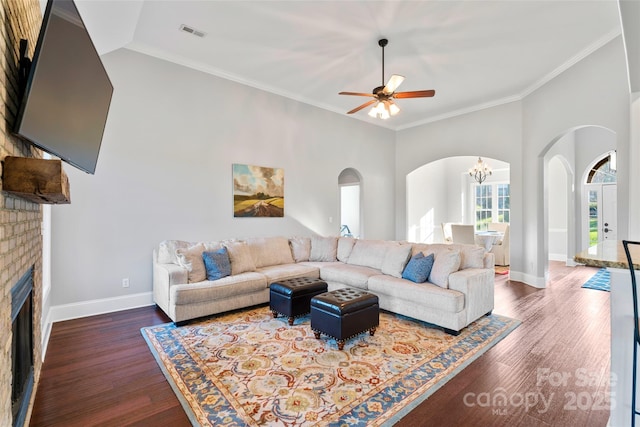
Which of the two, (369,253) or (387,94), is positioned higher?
(387,94)

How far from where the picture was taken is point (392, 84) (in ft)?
12.0

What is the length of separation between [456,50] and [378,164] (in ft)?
11.6

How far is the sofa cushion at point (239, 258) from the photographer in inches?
163

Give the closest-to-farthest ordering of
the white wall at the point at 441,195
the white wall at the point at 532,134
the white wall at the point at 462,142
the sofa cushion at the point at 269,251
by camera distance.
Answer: the white wall at the point at 532,134 → the sofa cushion at the point at 269,251 → the white wall at the point at 462,142 → the white wall at the point at 441,195

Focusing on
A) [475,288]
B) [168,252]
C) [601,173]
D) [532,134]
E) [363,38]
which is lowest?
[475,288]

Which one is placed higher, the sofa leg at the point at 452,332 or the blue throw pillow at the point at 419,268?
the blue throw pillow at the point at 419,268

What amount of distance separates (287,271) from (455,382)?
2.58 metres

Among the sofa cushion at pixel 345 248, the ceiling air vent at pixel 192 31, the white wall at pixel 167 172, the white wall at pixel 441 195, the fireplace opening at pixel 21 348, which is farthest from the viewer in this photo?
the white wall at pixel 441 195

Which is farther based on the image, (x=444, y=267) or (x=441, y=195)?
(x=441, y=195)

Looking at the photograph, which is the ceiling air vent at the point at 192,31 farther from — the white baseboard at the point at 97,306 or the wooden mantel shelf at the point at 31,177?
the white baseboard at the point at 97,306

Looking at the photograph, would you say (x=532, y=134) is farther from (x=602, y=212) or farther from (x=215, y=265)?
(x=215, y=265)

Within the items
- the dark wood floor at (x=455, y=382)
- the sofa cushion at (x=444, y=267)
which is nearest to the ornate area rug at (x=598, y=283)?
the dark wood floor at (x=455, y=382)

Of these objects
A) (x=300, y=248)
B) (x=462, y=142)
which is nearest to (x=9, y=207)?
(x=300, y=248)

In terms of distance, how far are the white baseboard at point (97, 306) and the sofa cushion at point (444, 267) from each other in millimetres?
3798
